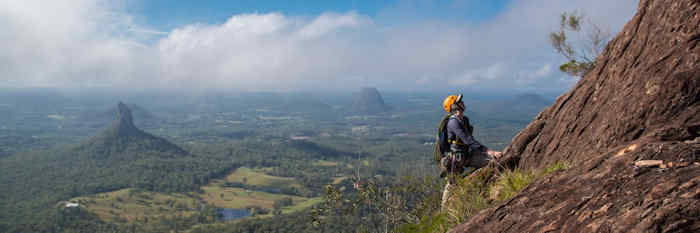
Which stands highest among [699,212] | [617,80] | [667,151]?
[617,80]

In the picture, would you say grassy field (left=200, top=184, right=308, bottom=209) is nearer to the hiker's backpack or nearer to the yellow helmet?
the hiker's backpack

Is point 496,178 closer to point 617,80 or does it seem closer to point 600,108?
point 600,108

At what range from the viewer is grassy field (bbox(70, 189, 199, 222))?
119 metres

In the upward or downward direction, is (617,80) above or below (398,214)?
above

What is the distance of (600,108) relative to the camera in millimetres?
7742

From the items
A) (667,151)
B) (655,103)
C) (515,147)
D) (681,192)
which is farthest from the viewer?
(515,147)

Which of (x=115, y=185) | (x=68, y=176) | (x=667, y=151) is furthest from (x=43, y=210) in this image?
(x=667, y=151)

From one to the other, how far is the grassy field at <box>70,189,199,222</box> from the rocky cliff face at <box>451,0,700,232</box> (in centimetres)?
13095

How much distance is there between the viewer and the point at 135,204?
132 meters

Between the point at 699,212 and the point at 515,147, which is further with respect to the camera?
the point at 515,147

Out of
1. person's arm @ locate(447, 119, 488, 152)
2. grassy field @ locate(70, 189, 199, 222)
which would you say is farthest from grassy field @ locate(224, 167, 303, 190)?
person's arm @ locate(447, 119, 488, 152)

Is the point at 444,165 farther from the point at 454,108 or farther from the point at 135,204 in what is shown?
the point at 135,204

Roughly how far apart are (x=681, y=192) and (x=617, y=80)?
16.2 ft

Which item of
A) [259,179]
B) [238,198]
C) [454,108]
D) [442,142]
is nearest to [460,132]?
[454,108]
